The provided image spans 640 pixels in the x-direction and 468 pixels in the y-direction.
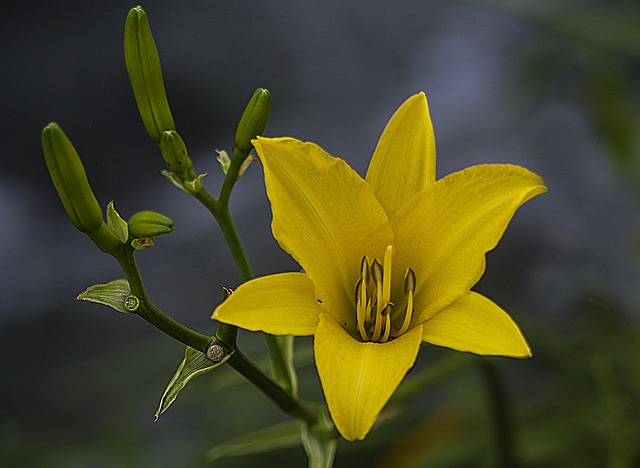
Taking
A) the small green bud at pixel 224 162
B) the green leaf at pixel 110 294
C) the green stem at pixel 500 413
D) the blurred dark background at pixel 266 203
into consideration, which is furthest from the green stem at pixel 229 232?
the blurred dark background at pixel 266 203

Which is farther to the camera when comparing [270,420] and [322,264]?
[270,420]

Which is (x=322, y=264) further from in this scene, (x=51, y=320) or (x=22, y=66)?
(x=22, y=66)

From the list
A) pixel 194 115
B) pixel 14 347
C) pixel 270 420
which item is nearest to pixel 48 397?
pixel 14 347

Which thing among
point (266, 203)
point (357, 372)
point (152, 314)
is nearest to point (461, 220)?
point (357, 372)

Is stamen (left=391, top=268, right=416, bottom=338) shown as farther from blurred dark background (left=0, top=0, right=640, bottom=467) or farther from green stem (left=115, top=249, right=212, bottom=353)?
blurred dark background (left=0, top=0, right=640, bottom=467)

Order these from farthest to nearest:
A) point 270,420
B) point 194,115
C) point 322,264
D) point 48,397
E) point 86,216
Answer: point 194,115
point 48,397
point 270,420
point 322,264
point 86,216

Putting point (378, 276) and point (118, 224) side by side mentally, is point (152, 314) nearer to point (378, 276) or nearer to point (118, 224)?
point (118, 224)

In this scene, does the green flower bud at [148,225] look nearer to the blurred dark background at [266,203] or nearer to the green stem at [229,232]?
the green stem at [229,232]
